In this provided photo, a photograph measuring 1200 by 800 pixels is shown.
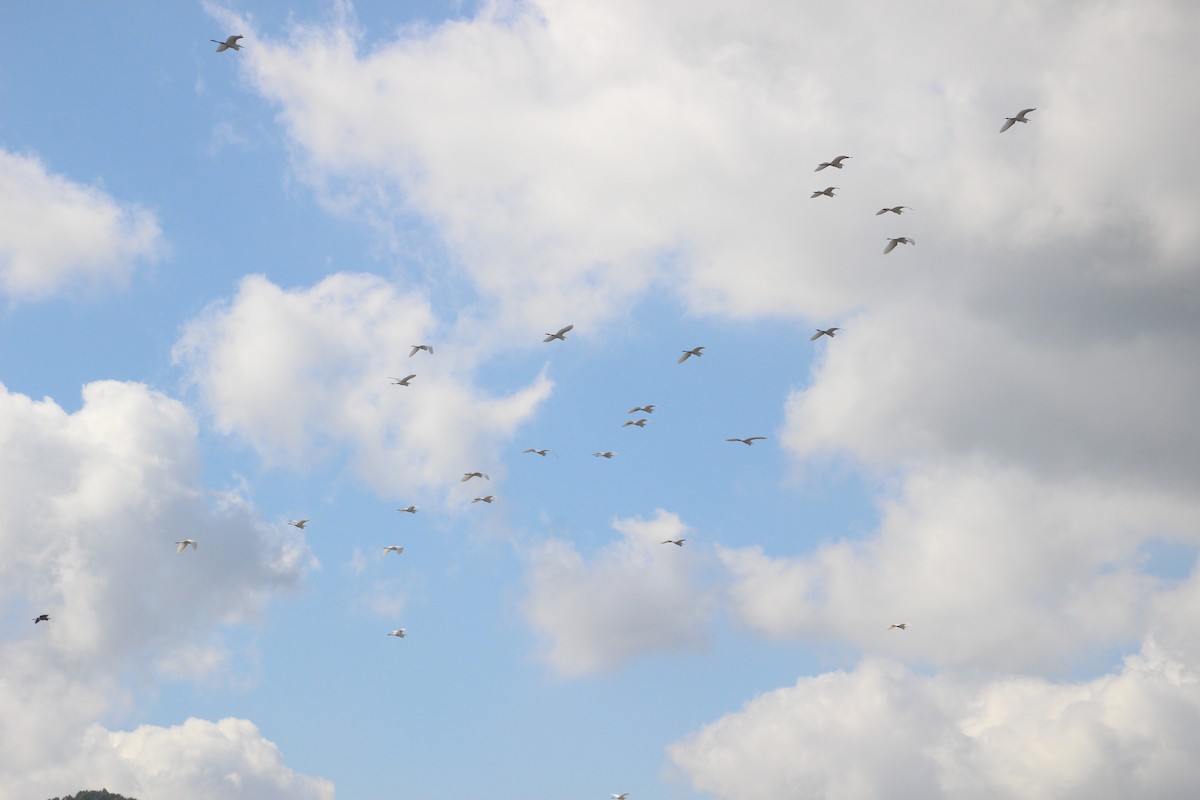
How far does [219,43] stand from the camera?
139250mm

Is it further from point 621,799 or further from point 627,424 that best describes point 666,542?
point 621,799

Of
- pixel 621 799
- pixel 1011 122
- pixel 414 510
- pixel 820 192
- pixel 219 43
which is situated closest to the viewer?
pixel 219 43

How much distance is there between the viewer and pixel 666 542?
604 ft

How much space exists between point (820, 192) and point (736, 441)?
111ft

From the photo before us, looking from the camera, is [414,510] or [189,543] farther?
[414,510]

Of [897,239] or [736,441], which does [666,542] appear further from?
[897,239]

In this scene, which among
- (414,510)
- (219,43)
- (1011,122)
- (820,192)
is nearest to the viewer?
(219,43)

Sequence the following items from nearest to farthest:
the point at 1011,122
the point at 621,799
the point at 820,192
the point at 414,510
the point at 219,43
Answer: the point at 219,43
the point at 1011,122
the point at 820,192
the point at 621,799
the point at 414,510

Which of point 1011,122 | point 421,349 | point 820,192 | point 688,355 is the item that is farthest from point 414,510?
point 1011,122

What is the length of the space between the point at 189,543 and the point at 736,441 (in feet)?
232

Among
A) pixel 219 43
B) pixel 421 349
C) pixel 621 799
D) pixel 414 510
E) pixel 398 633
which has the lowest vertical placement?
pixel 621 799

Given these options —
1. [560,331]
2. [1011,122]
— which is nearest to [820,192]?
[1011,122]

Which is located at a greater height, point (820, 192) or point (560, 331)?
point (820, 192)

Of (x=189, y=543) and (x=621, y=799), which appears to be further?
(x=621, y=799)
